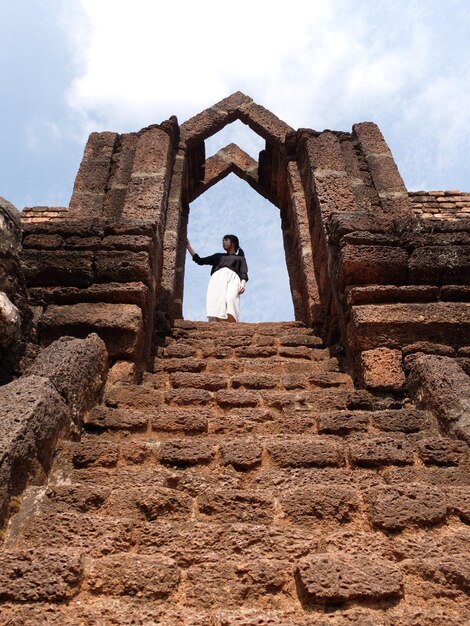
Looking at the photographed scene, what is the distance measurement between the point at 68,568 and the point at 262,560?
2.14 ft

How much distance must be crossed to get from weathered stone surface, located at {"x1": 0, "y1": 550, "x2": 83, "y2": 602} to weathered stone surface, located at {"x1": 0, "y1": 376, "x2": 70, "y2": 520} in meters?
0.25

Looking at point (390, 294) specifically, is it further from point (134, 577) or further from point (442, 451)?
point (134, 577)

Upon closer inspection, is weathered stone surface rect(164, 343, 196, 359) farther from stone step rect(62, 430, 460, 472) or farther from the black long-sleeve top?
the black long-sleeve top

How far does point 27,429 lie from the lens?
86.9 inches

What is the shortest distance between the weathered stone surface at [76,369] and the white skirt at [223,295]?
377cm

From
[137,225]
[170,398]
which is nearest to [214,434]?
[170,398]

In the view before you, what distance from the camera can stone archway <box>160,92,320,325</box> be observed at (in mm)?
6195

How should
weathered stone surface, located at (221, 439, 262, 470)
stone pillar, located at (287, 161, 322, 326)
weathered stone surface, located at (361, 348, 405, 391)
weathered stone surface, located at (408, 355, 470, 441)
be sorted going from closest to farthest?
weathered stone surface, located at (221, 439, 262, 470)
weathered stone surface, located at (408, 355, 470, 441)
weathered stone surface, located at (361, 348, 405, 391)
stone pillar, located at (287, 161, 322, 326)

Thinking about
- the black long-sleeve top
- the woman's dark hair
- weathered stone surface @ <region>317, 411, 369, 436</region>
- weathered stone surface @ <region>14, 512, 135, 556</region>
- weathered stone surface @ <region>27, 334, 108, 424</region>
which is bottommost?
weathered stone surface @ <region>14, 512, 135, 556</region>

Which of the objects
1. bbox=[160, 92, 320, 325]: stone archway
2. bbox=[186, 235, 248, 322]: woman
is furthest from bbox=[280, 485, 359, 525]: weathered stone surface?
bbox=[186, 235, 248, 322]: woman

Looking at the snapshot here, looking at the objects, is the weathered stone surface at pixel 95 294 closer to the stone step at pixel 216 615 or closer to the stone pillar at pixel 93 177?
the stone pillar at pixel 93 177

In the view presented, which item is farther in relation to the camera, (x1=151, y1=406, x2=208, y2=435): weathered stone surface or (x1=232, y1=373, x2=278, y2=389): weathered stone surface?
(x1=232, y1=373, x2=278, y2=389): weathered stone surface

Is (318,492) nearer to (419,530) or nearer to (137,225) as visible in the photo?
(419,530)

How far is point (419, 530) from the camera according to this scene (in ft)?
6.50
